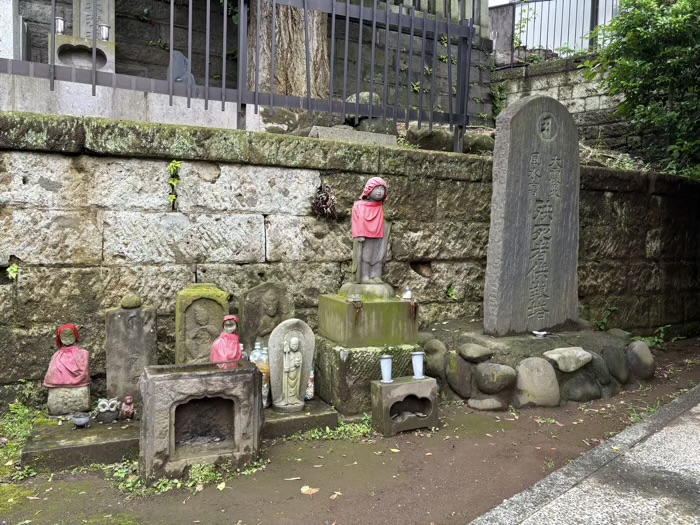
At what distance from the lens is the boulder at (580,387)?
4734mm

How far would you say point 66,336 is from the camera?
383cm

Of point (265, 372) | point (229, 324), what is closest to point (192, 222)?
point (229, 324)

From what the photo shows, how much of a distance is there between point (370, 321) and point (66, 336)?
2.17m

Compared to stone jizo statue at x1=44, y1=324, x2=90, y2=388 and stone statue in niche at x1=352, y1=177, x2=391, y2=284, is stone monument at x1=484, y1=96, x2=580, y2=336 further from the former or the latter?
stone jizo statue at x1=44, y1=324, x2=90, y2=388

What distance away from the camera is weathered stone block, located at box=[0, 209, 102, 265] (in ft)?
13.0

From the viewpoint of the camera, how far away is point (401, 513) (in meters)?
2.91

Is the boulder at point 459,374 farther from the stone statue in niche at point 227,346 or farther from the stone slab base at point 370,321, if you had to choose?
the stone statue in niche at point 227,346

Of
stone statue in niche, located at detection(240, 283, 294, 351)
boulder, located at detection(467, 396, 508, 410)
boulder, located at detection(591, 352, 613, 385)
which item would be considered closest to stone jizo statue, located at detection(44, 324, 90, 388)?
stone statue in niche, located at detection(240, 283, 294, 351)

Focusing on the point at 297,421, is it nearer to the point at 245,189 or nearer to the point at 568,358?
the point at 245,189

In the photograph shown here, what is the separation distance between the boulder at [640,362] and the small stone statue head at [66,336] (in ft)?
15.6

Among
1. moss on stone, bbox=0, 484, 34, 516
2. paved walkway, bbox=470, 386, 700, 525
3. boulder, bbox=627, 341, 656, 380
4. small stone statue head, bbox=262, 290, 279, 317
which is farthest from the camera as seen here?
boulder, bbox=627, 341, 656, 380

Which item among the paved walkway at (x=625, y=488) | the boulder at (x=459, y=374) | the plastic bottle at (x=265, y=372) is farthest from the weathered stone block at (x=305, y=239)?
the paved walkway at (x=625, y=488)

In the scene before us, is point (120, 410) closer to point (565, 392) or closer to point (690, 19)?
point (565, 392)

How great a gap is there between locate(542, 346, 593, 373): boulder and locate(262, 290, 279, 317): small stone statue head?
232cm
